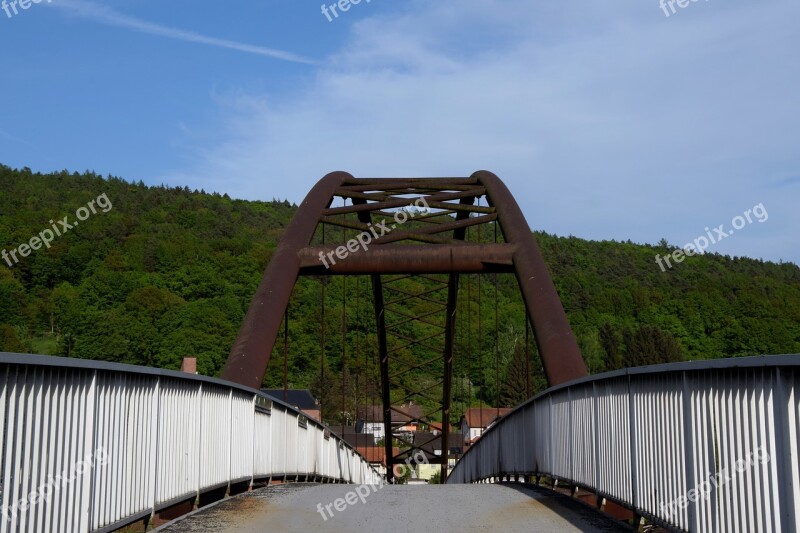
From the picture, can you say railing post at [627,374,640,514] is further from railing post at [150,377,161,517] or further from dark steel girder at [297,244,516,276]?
dark steel girder at [297,244,516,276]

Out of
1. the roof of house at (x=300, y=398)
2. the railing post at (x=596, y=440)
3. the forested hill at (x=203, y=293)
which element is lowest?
the roof of house at (x=300, y=398)

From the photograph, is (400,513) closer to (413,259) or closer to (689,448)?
(689,448)

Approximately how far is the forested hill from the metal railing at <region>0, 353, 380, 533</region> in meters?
67.9

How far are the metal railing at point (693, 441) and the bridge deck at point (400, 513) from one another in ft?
1.36

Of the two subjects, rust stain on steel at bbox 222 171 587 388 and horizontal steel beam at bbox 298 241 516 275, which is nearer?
rust stain on steel at bbox 222 171 587 388

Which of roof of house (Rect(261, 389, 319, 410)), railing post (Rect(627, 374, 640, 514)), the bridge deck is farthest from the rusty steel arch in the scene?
roof of house (Rect(261, 389, 319, 410))

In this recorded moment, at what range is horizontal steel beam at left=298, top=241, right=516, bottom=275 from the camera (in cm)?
1744

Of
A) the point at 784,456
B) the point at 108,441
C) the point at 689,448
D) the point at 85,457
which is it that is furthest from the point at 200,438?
the point at 784,456

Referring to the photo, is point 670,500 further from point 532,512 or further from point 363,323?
point 363,323

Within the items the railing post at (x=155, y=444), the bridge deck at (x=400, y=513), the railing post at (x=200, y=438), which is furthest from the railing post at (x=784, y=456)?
the railing post at (x=200, y=438)

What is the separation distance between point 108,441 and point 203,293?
90.0 metres

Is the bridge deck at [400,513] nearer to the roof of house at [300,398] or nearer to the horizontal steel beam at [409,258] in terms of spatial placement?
the horizontal steel beam at [409,258]

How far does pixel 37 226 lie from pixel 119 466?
325ft

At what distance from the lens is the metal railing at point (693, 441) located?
3.82 m
